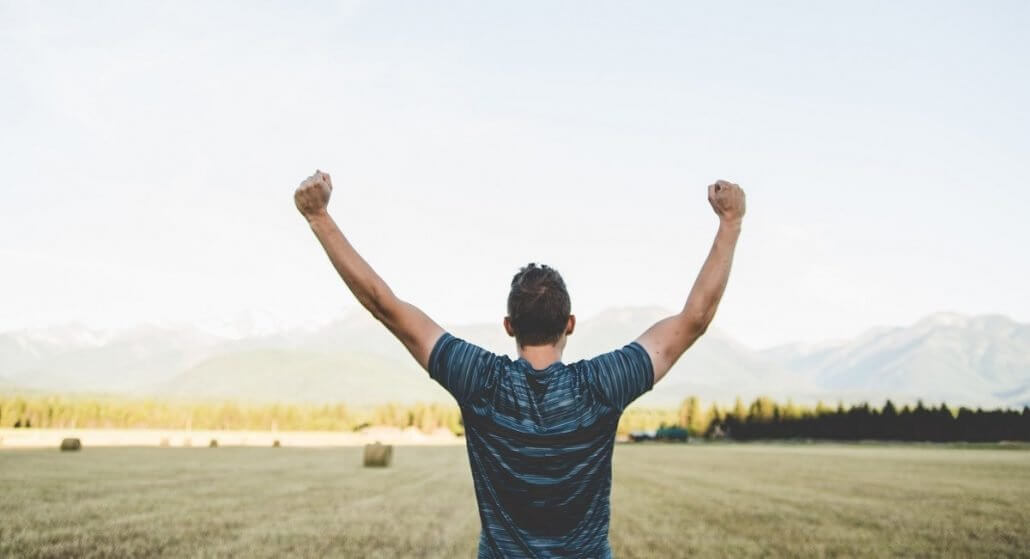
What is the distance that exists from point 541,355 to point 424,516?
1407cm

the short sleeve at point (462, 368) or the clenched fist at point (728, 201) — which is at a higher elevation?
the clenched fist at point (728, 201)

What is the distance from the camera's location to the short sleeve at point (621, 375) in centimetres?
301

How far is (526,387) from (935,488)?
2570cm

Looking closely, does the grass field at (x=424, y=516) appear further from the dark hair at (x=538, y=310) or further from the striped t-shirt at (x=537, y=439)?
the dark hair at (x=538, y=310)

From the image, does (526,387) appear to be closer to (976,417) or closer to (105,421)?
(976,417)

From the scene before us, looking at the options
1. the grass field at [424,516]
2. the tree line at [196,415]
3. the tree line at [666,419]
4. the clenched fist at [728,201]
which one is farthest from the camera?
the tree line at [196,415]

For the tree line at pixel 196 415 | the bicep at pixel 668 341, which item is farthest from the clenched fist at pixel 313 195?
the tree line at pixel 196 415

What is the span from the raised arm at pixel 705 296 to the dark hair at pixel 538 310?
0.31 meters

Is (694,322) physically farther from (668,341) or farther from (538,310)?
(538,310)

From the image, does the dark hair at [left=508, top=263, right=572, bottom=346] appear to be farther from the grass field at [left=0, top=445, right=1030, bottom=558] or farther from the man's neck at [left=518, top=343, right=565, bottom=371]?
the grass field at [left=0, top=445, right=1030, bottom=558]

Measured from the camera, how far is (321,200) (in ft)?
10.1

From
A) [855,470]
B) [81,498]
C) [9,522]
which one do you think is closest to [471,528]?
[9,522]

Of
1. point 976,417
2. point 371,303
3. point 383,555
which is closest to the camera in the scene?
point 371,303

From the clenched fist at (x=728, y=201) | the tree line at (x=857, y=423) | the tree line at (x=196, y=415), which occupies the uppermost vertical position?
the clenched fist at (x=728, y=201)
